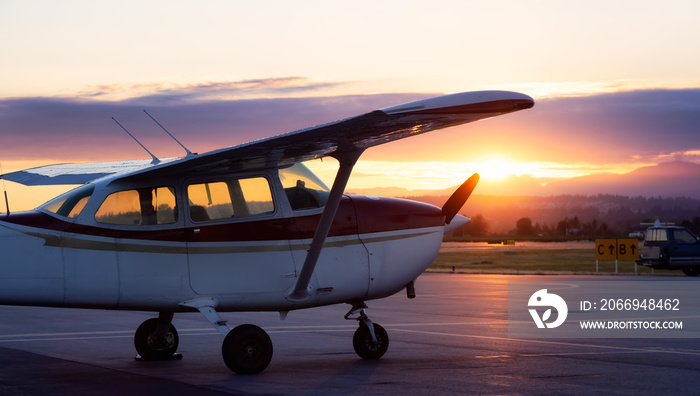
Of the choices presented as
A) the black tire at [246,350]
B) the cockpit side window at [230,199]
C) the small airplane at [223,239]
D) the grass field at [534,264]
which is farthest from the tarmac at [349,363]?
the grass field at [534,264]

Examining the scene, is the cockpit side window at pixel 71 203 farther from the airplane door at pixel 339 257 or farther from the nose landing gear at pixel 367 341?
the nose landing gear at pixel 367 341

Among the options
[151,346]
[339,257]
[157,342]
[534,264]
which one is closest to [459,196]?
[339,257]

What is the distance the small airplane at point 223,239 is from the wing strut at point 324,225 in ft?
0.05

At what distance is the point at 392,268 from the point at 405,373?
70.6 inches

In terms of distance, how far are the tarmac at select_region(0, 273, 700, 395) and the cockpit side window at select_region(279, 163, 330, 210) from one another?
7.39 ft

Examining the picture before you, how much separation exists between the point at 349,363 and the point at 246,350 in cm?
182

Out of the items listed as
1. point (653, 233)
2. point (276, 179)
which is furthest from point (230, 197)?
point (653, 233)

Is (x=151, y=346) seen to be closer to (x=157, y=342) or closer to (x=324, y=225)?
(x=157, y=342)

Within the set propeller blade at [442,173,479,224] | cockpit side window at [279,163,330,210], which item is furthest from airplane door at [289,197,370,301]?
propeller blade at [442,173,479,224]

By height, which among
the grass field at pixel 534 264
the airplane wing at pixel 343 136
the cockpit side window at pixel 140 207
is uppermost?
the airplane wing at pixel 343 136

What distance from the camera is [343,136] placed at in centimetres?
1078

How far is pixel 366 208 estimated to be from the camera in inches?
514

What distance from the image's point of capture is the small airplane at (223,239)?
11320 millimetres

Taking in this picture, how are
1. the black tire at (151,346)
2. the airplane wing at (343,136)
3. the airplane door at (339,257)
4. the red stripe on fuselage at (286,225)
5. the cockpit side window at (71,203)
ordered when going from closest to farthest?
the airplane wing at (343,136)
the red stripe on fuselage at (286,225)
the cockpit side window at (71,203)
the airplane door at (339,257)
the black tire at (151,346)
